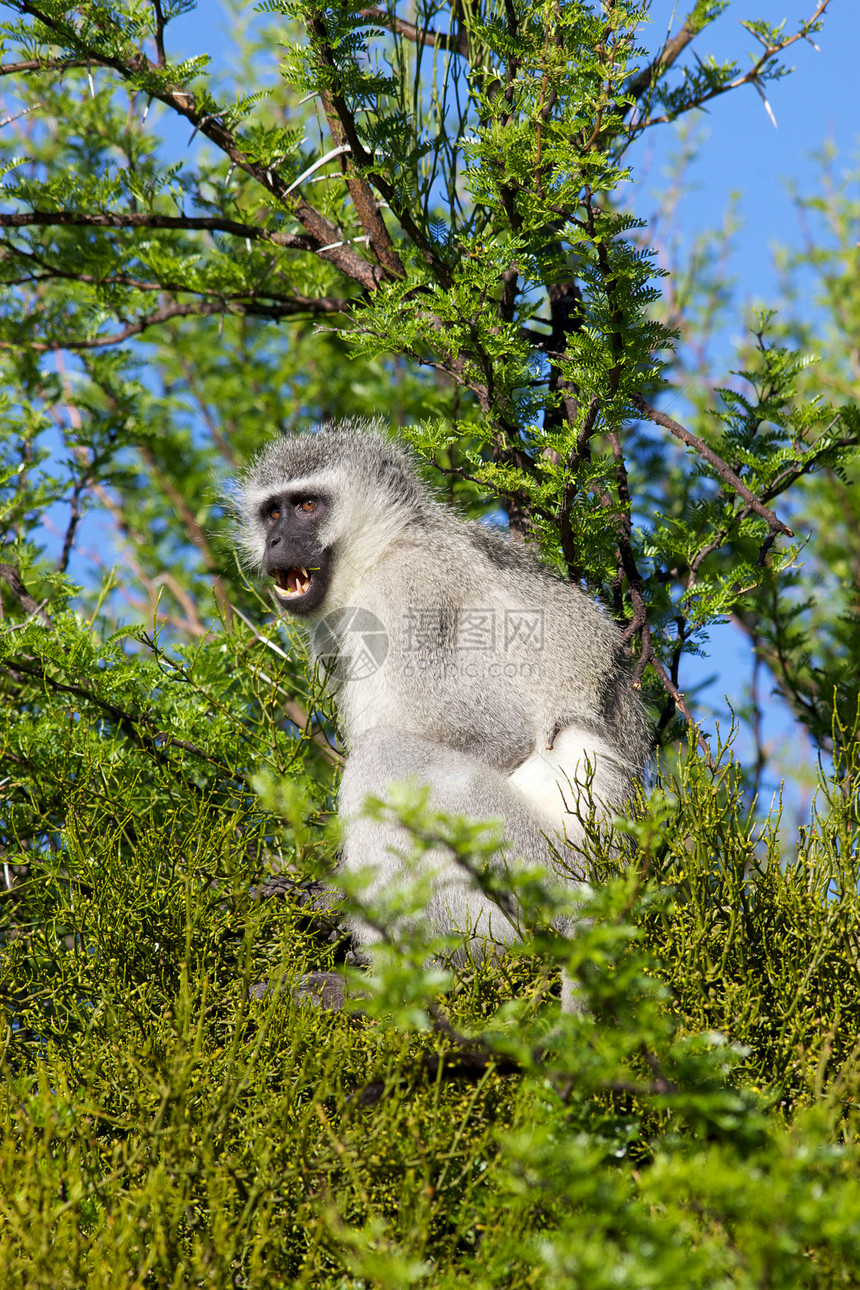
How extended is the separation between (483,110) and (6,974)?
2.72 meters

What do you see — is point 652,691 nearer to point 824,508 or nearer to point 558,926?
point 558,926

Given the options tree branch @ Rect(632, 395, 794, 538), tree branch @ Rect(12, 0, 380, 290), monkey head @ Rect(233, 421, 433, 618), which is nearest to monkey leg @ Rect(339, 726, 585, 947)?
monkey head @ Rect(233, 421, 433, 618)

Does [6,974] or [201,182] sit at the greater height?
[201,182]

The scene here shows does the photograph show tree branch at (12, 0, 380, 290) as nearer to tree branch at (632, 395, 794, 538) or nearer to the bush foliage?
the bush foliage

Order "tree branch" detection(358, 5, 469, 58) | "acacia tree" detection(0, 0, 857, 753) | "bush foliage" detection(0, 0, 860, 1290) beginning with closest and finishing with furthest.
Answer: "bush foliage" detection(0, 0, 860, 1290)
"acacia tree" detection(0, 0, 857, 753)
"tree branch" detection(358, 5, 469, 58)

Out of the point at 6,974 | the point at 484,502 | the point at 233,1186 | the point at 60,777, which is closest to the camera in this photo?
the point at 233,1186

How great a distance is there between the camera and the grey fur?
305 centimetres

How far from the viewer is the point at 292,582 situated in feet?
12.6

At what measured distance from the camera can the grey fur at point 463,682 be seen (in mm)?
3055

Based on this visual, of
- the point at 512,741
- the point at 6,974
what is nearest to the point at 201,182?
the point at 512,741

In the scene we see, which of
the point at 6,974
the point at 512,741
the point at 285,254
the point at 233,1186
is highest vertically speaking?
the point at 285,254

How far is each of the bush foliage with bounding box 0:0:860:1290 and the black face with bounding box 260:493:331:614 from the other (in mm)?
199

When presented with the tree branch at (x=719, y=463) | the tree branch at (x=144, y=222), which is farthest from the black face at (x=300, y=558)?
the tree branch at (x=719, y=463)

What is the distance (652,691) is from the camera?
3686 mm
